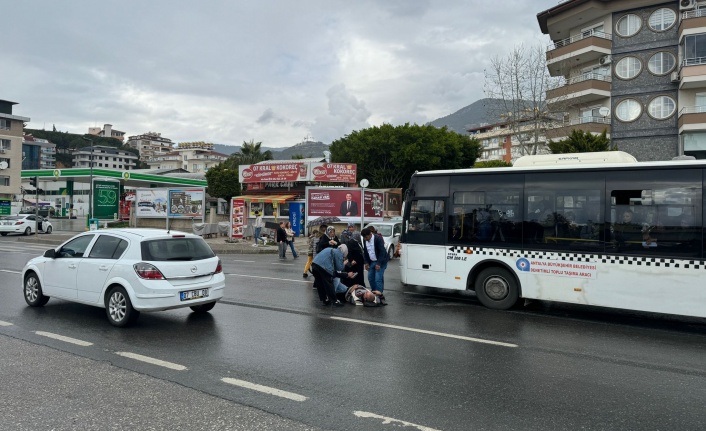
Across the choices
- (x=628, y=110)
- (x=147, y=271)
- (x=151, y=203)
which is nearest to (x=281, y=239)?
(x=147, y=271)

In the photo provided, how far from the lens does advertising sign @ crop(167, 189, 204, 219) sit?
33.1 meters

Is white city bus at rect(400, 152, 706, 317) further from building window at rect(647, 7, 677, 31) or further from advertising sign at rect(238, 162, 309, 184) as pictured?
building window at rect(647, 7, 677, 31)

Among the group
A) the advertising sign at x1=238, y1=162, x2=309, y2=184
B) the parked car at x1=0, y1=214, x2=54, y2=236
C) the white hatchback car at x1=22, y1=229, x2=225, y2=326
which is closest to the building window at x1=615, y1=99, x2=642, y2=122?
the advertising sign at x1=238, y1=162, x2=309, y2=184

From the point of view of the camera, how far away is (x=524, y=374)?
5906 mm

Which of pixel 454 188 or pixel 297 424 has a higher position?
pixel 454 188

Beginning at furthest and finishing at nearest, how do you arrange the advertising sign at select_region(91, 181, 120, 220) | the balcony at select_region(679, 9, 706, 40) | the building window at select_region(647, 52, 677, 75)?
the building window at select_region(647, 52, 677, 75) < the advertising sign at select_region(91, 181, 120, 220) < the balcony at select_region(679, 9, 706, 40)

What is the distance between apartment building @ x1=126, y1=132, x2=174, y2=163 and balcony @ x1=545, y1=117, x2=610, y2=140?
5709 inches

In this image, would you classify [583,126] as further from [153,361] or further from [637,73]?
[153,361]

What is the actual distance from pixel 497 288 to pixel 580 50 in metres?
33.6

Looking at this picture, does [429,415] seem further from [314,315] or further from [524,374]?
[314,315]

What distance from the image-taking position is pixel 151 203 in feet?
114

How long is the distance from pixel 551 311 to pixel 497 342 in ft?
11.5

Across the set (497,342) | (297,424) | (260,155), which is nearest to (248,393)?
(297,424)

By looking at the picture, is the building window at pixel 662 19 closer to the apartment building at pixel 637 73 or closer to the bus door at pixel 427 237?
the apartment building at pixel 637 73
